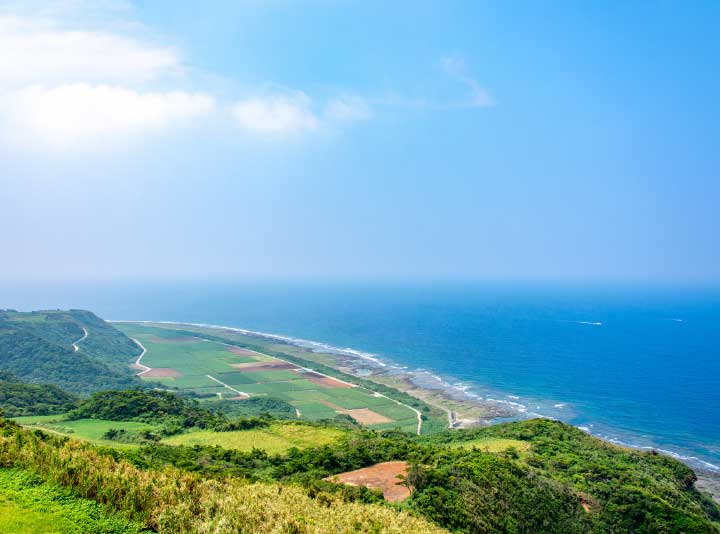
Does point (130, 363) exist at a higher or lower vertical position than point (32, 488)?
lower

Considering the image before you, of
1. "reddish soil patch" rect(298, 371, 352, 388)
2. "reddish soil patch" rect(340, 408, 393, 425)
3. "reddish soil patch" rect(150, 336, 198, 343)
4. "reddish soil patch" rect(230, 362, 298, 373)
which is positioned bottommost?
"reddish soil patch" rect(340, 408, 393, 425)

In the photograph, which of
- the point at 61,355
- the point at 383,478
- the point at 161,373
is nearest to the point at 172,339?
the point at 161,373

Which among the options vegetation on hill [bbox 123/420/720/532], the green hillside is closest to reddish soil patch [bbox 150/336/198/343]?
the green hillside

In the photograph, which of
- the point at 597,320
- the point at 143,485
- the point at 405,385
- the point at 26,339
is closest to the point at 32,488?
the point at 143,485

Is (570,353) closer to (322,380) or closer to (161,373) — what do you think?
(322,380)

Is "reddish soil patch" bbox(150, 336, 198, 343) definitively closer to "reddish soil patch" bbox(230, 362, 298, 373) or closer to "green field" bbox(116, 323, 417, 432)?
"green field" bbox(116, 323, 417, 432)

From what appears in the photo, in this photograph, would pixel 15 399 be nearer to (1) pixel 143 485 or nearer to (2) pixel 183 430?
(2) pixel 183 430

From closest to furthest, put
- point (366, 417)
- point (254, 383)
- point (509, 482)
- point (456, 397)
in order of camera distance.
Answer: point (509, 482), point (366, 417), point (456, 397), point (254, 383)
